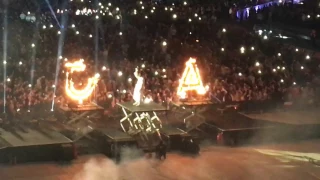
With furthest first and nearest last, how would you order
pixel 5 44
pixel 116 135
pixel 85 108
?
pixel 5 44
pixel 85 108
pixel 116 135

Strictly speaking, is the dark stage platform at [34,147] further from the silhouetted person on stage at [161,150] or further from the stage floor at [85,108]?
the silhouetted person on stage at [161,150]

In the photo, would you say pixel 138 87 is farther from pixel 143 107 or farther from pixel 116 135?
pixel 116 135

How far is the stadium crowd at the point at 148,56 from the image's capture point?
16.9m

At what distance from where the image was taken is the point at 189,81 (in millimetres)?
16641

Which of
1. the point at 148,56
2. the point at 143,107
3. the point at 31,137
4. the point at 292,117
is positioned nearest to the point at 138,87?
the point at 143,107

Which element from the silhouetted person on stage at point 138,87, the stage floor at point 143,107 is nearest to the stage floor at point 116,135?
the stage floor at point 143,107

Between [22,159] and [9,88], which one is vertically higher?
[9,88]

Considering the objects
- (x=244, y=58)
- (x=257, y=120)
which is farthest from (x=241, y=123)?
(x=244, y=58)

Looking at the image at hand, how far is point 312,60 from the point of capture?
75.3 feet

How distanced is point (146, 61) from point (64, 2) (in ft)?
31.4

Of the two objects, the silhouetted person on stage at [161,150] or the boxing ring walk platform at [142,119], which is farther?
the boxing ring walk platform at [142,119]

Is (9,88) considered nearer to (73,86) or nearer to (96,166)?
(73,86)

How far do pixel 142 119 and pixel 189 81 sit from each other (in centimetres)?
271

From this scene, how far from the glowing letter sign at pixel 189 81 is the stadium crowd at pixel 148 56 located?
2.09 feet
